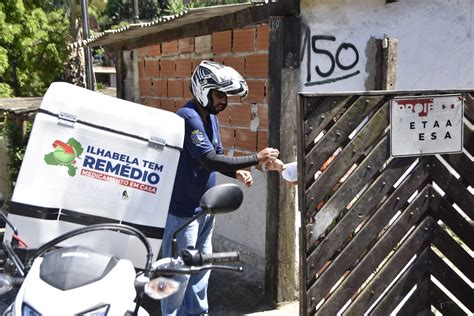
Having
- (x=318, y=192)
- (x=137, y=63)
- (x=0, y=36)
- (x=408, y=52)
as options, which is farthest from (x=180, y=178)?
(x=0, y=36)

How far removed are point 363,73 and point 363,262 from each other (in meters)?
2.26

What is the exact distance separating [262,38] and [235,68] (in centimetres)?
56

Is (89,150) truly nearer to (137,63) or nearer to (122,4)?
(137,63)

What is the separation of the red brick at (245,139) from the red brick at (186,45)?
131 centimetres

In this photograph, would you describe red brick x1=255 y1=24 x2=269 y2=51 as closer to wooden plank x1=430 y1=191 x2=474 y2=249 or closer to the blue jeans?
the blue jeans

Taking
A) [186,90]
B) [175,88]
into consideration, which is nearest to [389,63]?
[186,90]

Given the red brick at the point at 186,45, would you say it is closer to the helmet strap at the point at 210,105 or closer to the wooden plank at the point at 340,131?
the helmet strap at the point at 210,105

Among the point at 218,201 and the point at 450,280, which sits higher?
the point at 218,201

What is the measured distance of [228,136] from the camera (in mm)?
6078

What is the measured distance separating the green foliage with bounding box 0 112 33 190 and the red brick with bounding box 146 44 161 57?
4.45 metres

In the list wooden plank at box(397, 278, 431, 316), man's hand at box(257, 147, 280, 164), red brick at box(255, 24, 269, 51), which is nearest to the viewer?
wooden plank at box(397, 278, 431, 316)

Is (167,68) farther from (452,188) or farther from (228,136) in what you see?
(452,188)

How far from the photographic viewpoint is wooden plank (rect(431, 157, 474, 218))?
11.9ft

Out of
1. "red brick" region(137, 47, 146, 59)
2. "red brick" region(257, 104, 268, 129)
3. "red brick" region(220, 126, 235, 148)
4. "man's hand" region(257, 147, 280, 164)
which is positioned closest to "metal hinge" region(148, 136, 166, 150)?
"man's hand" region(257, 147, 280, 164)
